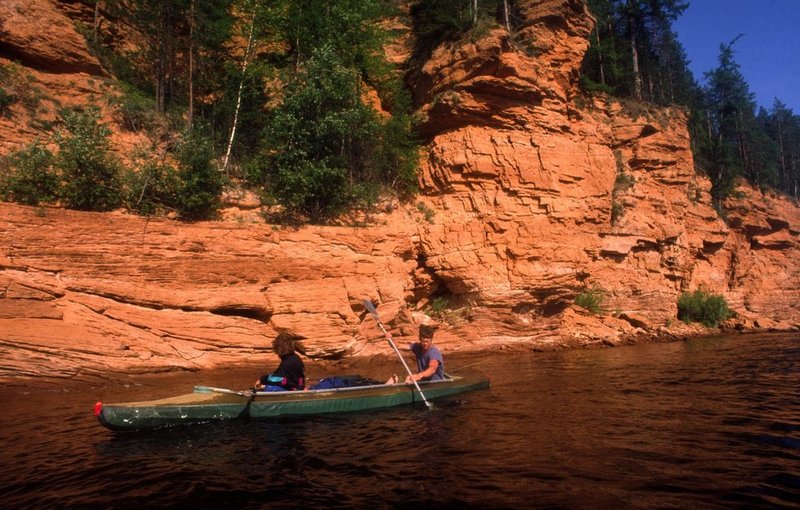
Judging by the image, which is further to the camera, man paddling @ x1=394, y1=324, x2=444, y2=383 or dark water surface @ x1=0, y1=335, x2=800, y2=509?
man paddling @ x1=394, y1=324, x2=444, y2=383

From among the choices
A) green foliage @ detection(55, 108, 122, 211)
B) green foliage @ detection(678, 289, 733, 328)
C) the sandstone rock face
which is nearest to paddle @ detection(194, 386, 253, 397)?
green foliage @ detection(55, 108, 122, 211)

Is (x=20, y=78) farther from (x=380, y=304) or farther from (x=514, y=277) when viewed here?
(x=514, y=277)

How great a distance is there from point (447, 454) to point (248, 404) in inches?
136

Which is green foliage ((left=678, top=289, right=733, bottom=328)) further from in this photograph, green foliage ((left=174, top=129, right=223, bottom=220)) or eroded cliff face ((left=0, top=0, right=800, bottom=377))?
green foliage ((left=174, top=129, right=223, bottom=220))

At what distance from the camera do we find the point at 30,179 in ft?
36.7

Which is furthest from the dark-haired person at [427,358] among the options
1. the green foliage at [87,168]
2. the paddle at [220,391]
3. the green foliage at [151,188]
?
the green foliage at [87,168]

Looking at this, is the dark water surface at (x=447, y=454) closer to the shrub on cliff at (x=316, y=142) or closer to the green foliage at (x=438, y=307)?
the green foliage at (x=438, y=307)

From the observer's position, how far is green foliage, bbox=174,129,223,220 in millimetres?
12953

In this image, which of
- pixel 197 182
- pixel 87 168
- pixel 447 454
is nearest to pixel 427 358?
pixel 447 454

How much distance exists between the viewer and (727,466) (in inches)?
189

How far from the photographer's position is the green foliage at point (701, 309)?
23.8m

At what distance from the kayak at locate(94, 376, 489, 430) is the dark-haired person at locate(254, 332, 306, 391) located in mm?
345

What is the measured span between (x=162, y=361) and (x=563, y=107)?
18555 millimetres

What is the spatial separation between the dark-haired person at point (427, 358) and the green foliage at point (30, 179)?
32.1 feet
